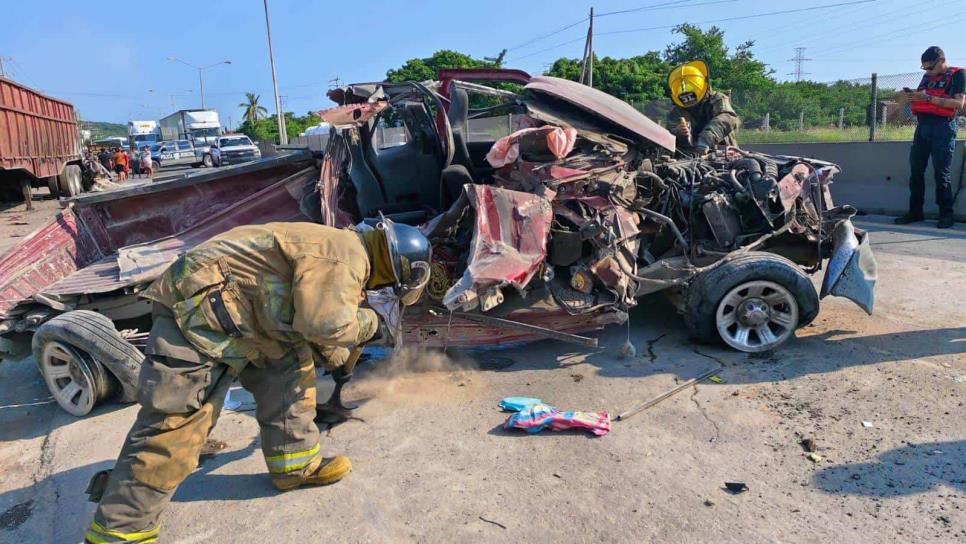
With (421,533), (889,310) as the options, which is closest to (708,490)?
(421,533)

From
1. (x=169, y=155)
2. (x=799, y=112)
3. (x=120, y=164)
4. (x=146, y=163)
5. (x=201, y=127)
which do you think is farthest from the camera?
(x=201, y=127)

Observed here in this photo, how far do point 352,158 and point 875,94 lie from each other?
956cm

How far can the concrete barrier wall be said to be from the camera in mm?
8438

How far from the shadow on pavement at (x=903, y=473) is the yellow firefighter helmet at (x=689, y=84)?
4357 mm

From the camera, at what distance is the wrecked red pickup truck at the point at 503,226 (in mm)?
3938

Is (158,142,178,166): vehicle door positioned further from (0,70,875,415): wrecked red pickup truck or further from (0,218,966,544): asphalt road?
(0,218,966,544): asphalt road

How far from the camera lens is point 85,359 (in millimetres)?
3828

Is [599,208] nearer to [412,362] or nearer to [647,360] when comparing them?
[647,360]

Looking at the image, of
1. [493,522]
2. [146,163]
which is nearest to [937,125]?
[493,522]

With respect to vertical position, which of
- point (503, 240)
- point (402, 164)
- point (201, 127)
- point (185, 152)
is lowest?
point (503, 240)

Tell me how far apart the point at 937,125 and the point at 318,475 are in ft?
27.0

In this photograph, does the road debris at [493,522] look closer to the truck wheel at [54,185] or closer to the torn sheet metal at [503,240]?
the torn sheet metal at [503,240]

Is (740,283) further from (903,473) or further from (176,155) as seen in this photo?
(176,155)

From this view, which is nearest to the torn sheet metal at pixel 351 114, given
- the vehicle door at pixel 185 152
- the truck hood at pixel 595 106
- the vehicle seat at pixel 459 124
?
the vehicle seat at pixel 459 124
